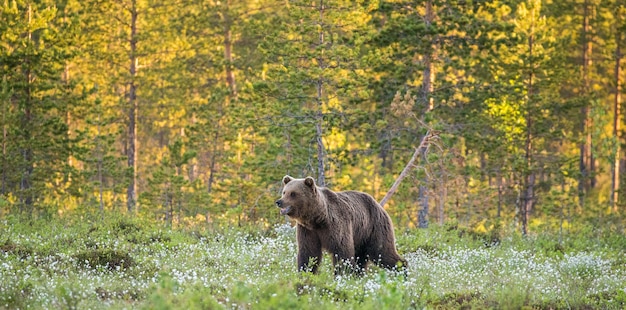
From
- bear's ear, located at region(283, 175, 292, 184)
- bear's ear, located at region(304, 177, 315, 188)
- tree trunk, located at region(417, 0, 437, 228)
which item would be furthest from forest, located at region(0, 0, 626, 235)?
bear's ear, located at region(304, 177, 315, 188)

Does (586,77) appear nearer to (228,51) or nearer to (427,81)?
(228,51)

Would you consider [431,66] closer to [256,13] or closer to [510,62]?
[510,62]

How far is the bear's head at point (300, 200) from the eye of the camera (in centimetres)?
1133

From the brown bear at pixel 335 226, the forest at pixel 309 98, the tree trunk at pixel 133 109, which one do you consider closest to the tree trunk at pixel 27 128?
the forest at pixel 309 98

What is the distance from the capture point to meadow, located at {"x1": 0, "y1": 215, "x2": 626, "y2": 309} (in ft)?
27.0

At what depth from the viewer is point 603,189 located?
4244cm

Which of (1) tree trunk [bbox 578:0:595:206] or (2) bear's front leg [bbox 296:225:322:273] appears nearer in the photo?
(2) bear's front leg [bbox 296:225:322:273]

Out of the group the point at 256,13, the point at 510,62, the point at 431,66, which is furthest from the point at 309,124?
the point at 256,13

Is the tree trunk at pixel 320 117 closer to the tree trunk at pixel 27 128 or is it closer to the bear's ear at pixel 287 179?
the tree trunk at pixel 27 128

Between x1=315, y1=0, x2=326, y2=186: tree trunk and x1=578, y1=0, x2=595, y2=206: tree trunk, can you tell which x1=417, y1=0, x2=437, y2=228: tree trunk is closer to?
x1=315, y1=0, x2=326, y2=186: tree trunk

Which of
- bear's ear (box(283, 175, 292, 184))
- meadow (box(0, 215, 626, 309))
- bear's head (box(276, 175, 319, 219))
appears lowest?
meadow (box(0, 215, 626, 309))

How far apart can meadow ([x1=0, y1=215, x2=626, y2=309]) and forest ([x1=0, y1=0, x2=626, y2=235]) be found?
2.19 metres

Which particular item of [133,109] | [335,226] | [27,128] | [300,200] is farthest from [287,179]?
[133,109]

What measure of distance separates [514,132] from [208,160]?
15.5 m
